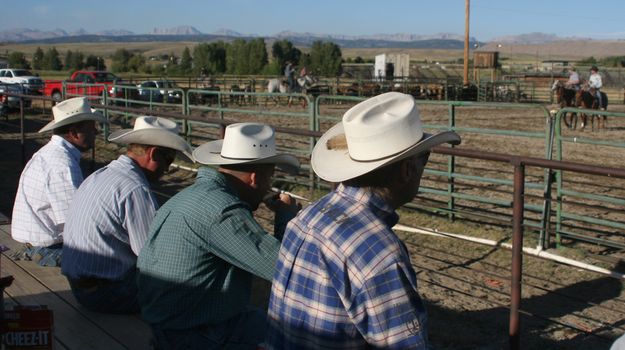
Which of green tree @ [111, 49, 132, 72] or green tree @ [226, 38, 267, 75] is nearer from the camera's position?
green tree @ [226, 38, 267, 75]

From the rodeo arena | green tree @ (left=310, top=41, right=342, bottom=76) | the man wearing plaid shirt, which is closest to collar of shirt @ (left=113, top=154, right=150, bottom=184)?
the rodeo arena

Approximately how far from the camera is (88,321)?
4.01 meters

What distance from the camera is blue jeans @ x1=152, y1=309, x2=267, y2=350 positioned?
3.06 metres

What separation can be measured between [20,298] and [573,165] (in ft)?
9.98

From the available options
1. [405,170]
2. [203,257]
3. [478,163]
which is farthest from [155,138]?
[478,163]

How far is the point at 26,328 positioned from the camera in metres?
3.29

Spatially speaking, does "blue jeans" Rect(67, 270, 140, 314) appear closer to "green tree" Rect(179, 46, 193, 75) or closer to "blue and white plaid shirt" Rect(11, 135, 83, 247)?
"blue and white plaid shirt" Rect(11, 135, 83, 247)

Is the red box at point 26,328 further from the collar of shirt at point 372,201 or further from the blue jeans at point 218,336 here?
the collar of shirt at point 372,201

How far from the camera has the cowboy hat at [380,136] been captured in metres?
2.13

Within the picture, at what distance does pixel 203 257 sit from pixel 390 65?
4145 cm

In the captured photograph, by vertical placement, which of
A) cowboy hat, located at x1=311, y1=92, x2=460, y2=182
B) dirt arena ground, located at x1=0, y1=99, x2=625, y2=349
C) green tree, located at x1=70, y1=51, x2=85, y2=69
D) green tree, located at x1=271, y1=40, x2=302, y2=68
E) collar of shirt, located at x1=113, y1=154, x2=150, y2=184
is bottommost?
dirt arena ground, located at x1=0, y1=99, x2=625, y2=349

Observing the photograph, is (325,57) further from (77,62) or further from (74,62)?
(74,62)

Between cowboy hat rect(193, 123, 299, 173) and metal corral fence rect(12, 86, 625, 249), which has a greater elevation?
cowboy hat rect(193, 123, 299, 173)

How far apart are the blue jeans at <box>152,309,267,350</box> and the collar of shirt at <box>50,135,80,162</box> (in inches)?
85.6
